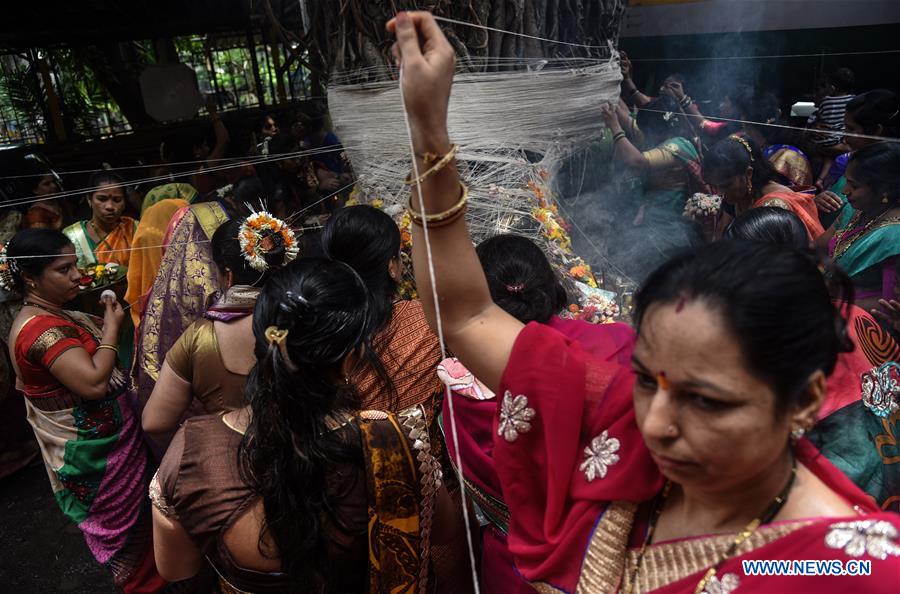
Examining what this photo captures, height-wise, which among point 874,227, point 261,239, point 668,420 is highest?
point 668,420

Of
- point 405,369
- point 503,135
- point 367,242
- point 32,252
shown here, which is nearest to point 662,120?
point 503,135

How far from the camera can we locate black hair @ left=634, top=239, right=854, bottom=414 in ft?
2.64

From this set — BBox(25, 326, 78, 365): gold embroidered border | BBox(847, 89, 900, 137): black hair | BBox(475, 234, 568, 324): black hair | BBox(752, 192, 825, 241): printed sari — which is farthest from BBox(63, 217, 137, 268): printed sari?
BBox(847, 89, 900, 137): black hair

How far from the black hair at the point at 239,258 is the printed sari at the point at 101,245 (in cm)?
182

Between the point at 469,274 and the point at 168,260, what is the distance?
2.67 meters

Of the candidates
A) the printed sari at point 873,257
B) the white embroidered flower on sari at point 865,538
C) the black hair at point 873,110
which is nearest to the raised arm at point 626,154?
the printed sari at point 873,257

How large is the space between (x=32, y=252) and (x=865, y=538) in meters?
3.09

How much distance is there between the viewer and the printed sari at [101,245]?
399cm

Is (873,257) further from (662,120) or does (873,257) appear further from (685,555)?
(662,120)

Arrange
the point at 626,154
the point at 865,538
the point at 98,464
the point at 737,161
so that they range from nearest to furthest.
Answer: the point at 865,538 < the point at 98,464 < the point at 737,161 < the point at 626,154

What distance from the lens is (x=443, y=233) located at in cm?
104

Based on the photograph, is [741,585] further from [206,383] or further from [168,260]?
[168,260]

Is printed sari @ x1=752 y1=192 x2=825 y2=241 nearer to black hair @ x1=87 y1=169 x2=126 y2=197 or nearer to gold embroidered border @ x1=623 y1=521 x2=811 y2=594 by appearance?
gold embroidered border @ x1=623 y1=521 x2=811 y2=594

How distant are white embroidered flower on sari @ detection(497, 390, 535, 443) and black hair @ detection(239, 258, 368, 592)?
463 millimetres
